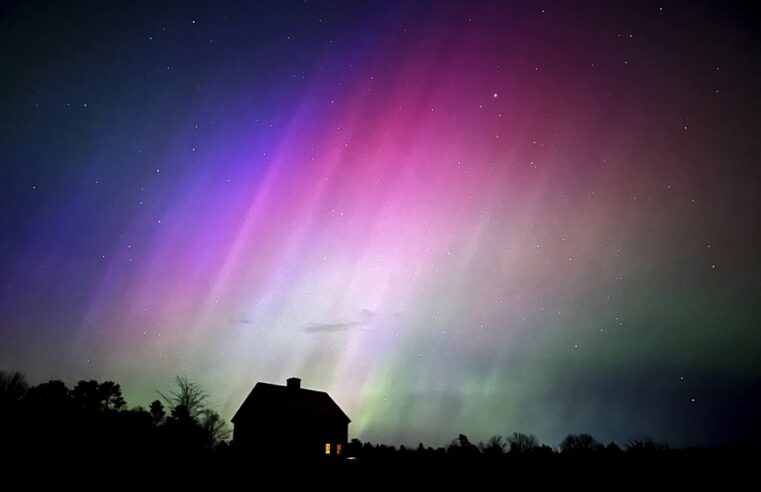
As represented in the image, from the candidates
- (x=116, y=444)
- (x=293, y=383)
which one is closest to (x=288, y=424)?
(x=293, y=383)

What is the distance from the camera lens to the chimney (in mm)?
51237

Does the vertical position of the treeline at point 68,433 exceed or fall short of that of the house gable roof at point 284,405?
it falls short

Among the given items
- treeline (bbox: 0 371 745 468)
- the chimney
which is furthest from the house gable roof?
treeline (bbox: 0 371 745 468)

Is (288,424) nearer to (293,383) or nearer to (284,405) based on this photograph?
(284,405)

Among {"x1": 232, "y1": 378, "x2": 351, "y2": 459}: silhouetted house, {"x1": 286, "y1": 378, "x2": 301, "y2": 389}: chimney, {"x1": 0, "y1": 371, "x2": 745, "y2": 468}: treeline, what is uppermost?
{"x1": 286, "y1": 378, "x2": 301, "y2": 389}: chimney

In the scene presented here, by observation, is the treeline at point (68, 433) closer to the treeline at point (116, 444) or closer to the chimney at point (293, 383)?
the treeline at point (116, 444)

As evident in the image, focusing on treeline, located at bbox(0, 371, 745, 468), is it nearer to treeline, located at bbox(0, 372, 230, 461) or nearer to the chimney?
treeline, located at bbox(0, 372, 230, 461)

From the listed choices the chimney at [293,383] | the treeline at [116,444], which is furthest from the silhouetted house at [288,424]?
the treeline at [116,444]

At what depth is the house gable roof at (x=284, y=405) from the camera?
46.9m

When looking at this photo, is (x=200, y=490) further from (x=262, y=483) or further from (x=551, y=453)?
(x=551, y=453)

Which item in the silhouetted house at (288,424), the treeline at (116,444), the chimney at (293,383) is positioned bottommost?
the treeline at (116,444)

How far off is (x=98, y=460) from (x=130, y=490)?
166 centimetres

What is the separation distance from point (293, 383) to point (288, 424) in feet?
19.5

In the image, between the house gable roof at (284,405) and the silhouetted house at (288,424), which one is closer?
the silhouetted house at (288,424)
